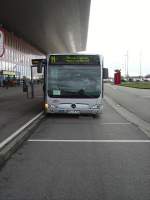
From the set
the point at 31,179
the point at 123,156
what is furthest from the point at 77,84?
the point at 31,179

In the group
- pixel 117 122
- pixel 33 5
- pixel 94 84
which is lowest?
pixel 117 122

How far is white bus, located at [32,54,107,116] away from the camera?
18.7 metres

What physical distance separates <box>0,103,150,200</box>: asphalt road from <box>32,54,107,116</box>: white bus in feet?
17.4

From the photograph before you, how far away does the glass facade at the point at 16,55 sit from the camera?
2383 inches

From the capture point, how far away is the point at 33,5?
137 feet

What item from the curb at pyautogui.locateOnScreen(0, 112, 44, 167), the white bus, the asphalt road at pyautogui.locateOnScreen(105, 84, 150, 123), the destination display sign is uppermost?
the destination display sign

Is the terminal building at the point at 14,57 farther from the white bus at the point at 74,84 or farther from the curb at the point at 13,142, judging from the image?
the curb at the point at 13,142

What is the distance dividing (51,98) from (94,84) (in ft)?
6.15

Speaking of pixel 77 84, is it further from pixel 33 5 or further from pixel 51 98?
pixel 33 5

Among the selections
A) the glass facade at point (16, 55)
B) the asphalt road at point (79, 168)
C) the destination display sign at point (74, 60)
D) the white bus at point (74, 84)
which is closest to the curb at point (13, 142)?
the asphalt road at point (79, 168)

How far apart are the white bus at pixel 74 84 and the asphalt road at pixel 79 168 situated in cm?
531

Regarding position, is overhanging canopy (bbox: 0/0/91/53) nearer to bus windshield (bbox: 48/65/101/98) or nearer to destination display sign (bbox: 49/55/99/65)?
destination display sign (bbox: 49/55/99/65)

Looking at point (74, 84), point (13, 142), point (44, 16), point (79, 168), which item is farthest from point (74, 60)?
point (44, 16)

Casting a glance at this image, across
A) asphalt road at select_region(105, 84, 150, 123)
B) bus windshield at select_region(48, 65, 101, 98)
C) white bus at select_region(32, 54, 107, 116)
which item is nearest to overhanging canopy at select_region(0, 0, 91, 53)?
asphalt road at select_region(105, 84, 150, 123)
